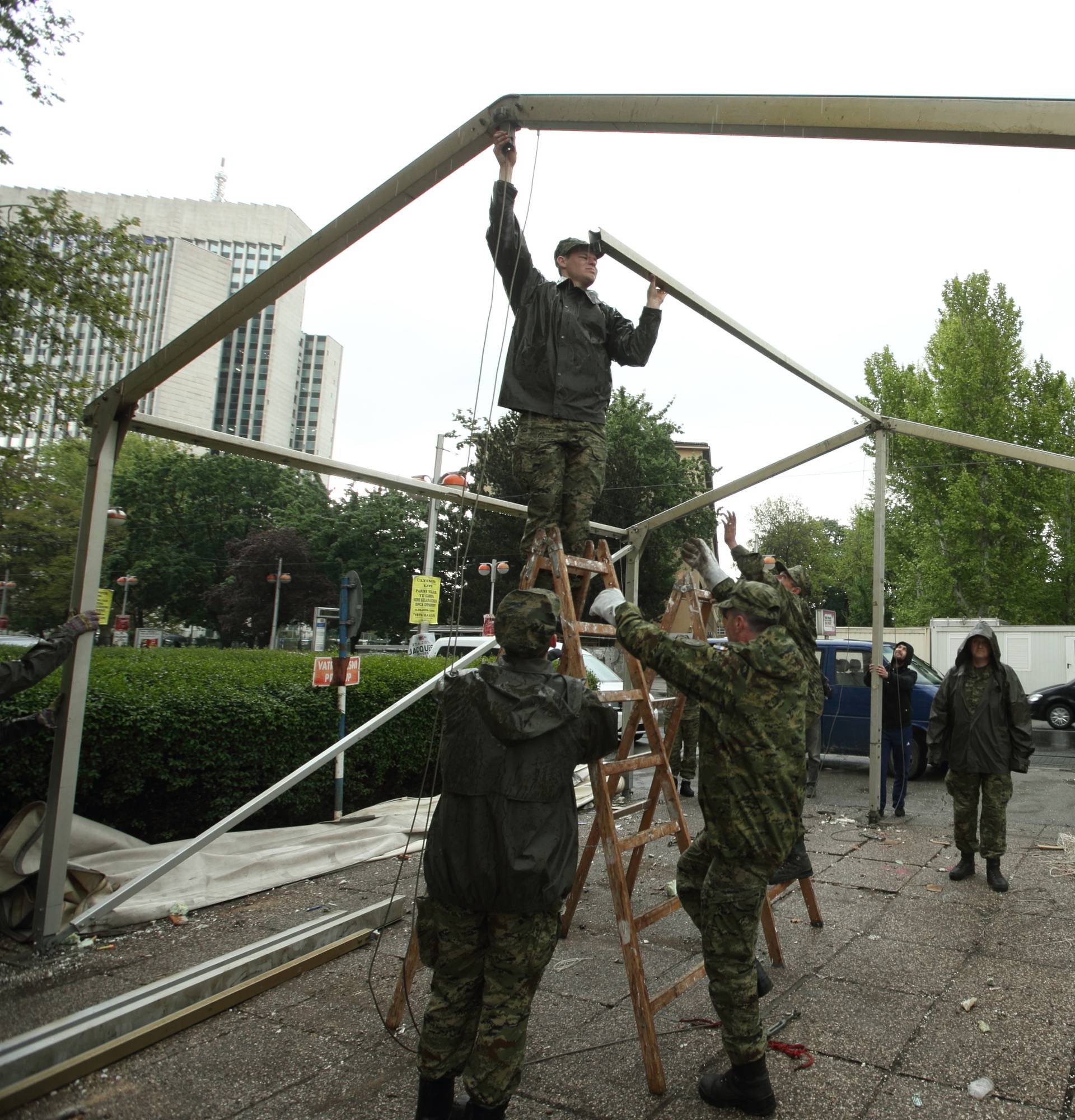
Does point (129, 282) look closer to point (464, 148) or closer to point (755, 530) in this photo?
point (464, 148)

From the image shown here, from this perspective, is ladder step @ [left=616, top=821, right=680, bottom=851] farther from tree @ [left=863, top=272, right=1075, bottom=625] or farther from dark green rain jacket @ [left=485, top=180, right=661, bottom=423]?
tree @ [left=863, top=272, right=1075, bottom=625]

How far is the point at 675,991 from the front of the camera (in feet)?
10.1

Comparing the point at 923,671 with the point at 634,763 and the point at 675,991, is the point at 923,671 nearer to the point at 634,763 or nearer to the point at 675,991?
the point at 634,763

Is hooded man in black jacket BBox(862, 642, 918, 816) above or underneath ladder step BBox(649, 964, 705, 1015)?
above

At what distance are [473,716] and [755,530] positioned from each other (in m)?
53.7

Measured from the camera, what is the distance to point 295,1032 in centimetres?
314

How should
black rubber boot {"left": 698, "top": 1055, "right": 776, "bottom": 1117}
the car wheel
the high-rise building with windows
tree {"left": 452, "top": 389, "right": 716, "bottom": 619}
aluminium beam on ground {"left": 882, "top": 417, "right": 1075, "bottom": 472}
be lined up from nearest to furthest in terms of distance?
black rubber boot {"left": 698, "top": 1055, "right": 776, "bottom": 1117} < aluminium beam on ground {"left": 882, "top": 417, "right": 1075, "bottom": 472} < the car wheel < tree {"left": 452, "top": 389, "right": 716, "bottom": 619} < the high-rise building with windows

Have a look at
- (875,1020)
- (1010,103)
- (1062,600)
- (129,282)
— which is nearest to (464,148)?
(1010,103)

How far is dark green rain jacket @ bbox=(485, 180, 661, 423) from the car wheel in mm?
16185

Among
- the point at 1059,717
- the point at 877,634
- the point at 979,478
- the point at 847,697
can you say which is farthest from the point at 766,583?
the point at 979,478

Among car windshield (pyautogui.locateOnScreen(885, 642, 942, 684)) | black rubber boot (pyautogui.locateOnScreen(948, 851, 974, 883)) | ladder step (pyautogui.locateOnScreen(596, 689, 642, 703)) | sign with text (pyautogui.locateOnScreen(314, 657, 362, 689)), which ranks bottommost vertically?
black rubber boot (pyautogui.locateOnScreen(948, 851, 974, 883))

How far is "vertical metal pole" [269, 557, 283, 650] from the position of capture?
1612 inches

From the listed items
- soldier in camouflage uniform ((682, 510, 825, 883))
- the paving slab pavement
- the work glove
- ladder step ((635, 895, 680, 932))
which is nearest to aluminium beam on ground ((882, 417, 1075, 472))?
soldier in camouflage uniform ((682, 510, 825, 883))

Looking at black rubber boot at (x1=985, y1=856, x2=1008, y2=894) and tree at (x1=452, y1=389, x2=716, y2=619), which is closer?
black rubber boot at (x1=985, y1=856, x2=1008, y2=894)
